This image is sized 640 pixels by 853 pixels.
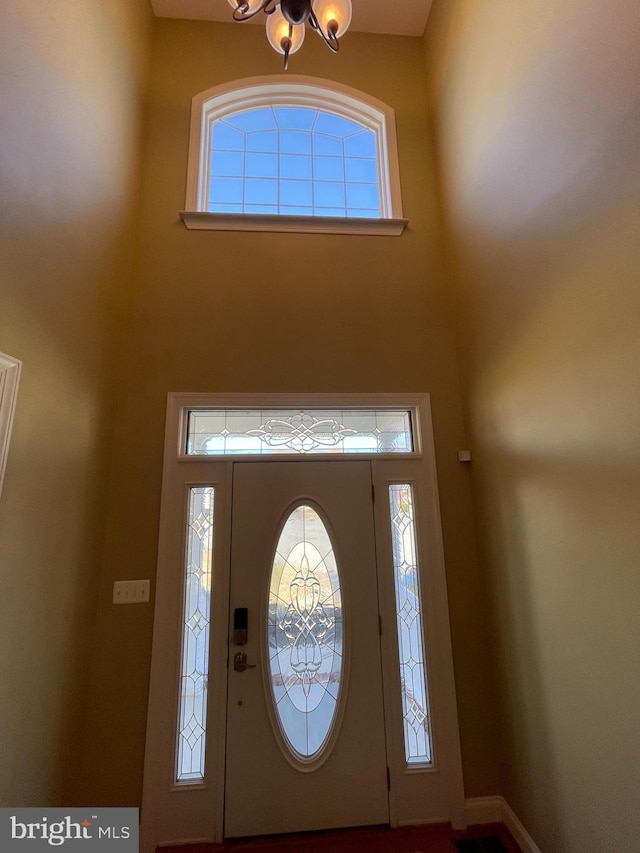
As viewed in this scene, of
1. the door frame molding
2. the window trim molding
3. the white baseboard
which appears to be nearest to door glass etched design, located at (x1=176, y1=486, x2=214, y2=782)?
the door frame molding

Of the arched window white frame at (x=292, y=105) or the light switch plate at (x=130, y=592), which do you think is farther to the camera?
the arched window white frame at (x=292, y=105)

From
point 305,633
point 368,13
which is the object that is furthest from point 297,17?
point 305,633

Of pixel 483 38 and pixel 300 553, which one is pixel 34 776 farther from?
pixel 483 38

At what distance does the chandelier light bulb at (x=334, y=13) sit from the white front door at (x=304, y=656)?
2195mm

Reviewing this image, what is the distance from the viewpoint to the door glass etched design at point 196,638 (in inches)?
79.7

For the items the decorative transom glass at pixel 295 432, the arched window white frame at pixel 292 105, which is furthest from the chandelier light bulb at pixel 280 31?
the decorative transom glass at pixel 295 432

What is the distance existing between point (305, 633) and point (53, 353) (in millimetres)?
1948

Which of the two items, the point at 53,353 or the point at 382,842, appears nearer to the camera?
the point at 53,353

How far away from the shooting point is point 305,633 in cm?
220

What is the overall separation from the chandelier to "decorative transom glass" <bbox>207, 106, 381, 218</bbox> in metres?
1.06

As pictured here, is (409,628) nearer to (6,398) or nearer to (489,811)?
(489,811)

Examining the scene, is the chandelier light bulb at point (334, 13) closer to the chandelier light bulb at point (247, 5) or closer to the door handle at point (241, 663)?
the chandelier light bulb at point (247, 5)

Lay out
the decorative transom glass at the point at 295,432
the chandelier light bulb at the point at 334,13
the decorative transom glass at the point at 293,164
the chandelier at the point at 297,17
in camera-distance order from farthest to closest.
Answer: the decorative transom glass at the point at 293,164 < the decorative transom glass at the point at 295,432 < the chandelier light bulb at the point at 334,13 < the chandelier at the point at 297,17

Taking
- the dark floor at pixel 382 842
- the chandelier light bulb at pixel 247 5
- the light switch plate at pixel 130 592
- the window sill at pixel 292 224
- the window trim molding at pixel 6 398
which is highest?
the chandelier light bulb at pixel 247 5
